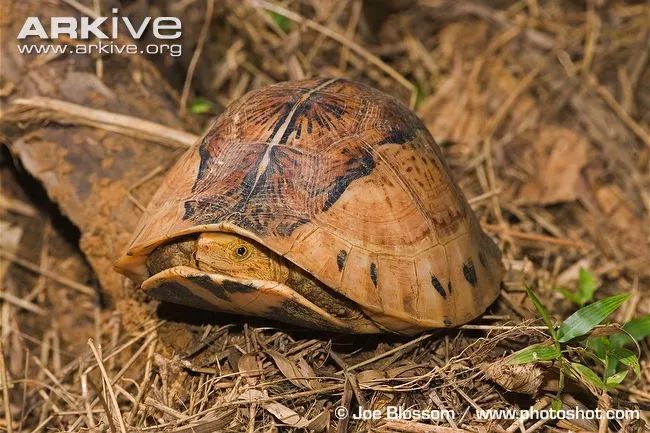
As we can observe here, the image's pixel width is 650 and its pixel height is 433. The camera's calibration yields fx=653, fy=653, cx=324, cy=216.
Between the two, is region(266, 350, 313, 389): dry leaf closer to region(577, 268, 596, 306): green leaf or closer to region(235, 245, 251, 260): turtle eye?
region(235, 245, 251, 260): turtle eye

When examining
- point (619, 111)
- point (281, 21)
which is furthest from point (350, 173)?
point (619, 111)

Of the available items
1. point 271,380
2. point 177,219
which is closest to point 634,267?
point 271,380

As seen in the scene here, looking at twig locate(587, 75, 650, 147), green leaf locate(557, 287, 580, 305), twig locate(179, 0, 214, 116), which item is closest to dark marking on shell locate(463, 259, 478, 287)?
green leaf locate(557, 287, 580, 305)

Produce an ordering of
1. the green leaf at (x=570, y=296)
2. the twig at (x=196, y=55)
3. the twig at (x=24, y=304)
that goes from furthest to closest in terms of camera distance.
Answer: the twig at (x=196, y=55) < the twig at (x=24, y=304) < the green leaf at (x=570, y=296)

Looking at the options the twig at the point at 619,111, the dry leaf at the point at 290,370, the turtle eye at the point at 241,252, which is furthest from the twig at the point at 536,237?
the turtle eye at the point at 241,252

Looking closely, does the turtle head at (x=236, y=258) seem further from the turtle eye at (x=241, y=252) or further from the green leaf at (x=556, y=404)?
the green leaf at (x=556, y=404)
